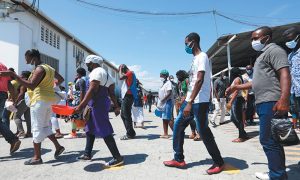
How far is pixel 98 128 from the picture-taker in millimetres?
4691

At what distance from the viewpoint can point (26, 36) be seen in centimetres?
1823

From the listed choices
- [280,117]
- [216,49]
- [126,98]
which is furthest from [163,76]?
[216,49]

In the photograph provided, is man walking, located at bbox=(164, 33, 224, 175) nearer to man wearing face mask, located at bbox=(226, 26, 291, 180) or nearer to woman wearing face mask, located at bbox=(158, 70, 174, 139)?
man wearing face mask, located at bbox=(226, 26, 291, 180)

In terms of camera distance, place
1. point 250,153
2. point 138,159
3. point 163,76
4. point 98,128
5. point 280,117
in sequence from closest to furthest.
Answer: point 280,117 < point 98,128 < point 138,159 < point 250,153 < point 163,76

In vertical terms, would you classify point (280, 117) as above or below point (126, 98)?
below

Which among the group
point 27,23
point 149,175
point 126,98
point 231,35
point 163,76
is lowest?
point 149,175

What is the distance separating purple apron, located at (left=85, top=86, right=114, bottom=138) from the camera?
4.70m

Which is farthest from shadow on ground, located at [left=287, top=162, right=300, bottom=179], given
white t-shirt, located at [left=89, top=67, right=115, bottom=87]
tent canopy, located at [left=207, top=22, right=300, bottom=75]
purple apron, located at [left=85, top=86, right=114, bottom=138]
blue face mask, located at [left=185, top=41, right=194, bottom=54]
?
tent canopy, located at [left=207, top=22, right=300, bottom=75]

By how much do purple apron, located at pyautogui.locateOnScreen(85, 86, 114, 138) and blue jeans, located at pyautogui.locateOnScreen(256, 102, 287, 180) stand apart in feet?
7.65

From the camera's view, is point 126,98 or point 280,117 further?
point 126,98

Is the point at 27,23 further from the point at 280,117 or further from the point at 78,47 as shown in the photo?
the point at 280,117

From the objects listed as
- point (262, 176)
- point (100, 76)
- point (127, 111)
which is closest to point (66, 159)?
point (100, 76)

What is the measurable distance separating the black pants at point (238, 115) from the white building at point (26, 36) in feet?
45.6

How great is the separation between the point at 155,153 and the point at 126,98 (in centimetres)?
226
